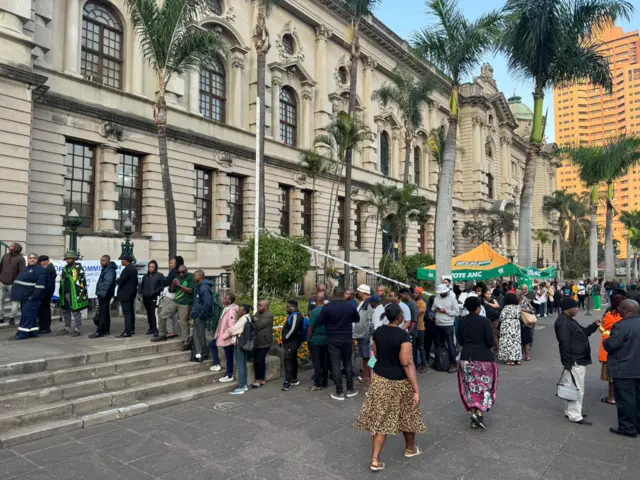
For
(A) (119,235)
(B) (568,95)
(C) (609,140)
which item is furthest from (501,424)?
(B) (568,95)

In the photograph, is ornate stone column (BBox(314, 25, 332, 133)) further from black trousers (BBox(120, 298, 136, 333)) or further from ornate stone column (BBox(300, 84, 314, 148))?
black trousers (BBox(120, 298, 136, 333))

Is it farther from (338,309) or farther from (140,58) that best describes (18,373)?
(140,58)

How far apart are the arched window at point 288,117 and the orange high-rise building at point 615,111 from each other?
10708 centimetres

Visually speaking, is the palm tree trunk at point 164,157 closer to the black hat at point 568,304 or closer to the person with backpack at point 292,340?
the person with backpack at point 292,340

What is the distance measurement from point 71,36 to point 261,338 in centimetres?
1444

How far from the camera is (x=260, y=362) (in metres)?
8.31

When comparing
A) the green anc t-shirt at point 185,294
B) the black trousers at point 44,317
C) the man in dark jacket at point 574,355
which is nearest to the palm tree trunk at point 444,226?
the man in dark jacket at point 574,355

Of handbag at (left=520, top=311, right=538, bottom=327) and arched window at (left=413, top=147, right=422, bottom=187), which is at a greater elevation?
arched window at (left=413, top=147, right=422, bottom=187)

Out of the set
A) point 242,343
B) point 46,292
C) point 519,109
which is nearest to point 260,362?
point 242,343

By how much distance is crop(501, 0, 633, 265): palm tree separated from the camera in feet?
53.3

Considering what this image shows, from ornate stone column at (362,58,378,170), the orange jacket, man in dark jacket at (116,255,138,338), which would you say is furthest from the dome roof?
man in dark jacket at (116,255,138,338)

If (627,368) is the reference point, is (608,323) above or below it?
above

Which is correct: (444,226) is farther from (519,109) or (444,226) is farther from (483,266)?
(519,109)

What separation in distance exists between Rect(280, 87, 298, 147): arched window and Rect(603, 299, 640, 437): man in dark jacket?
21743 millimetres
